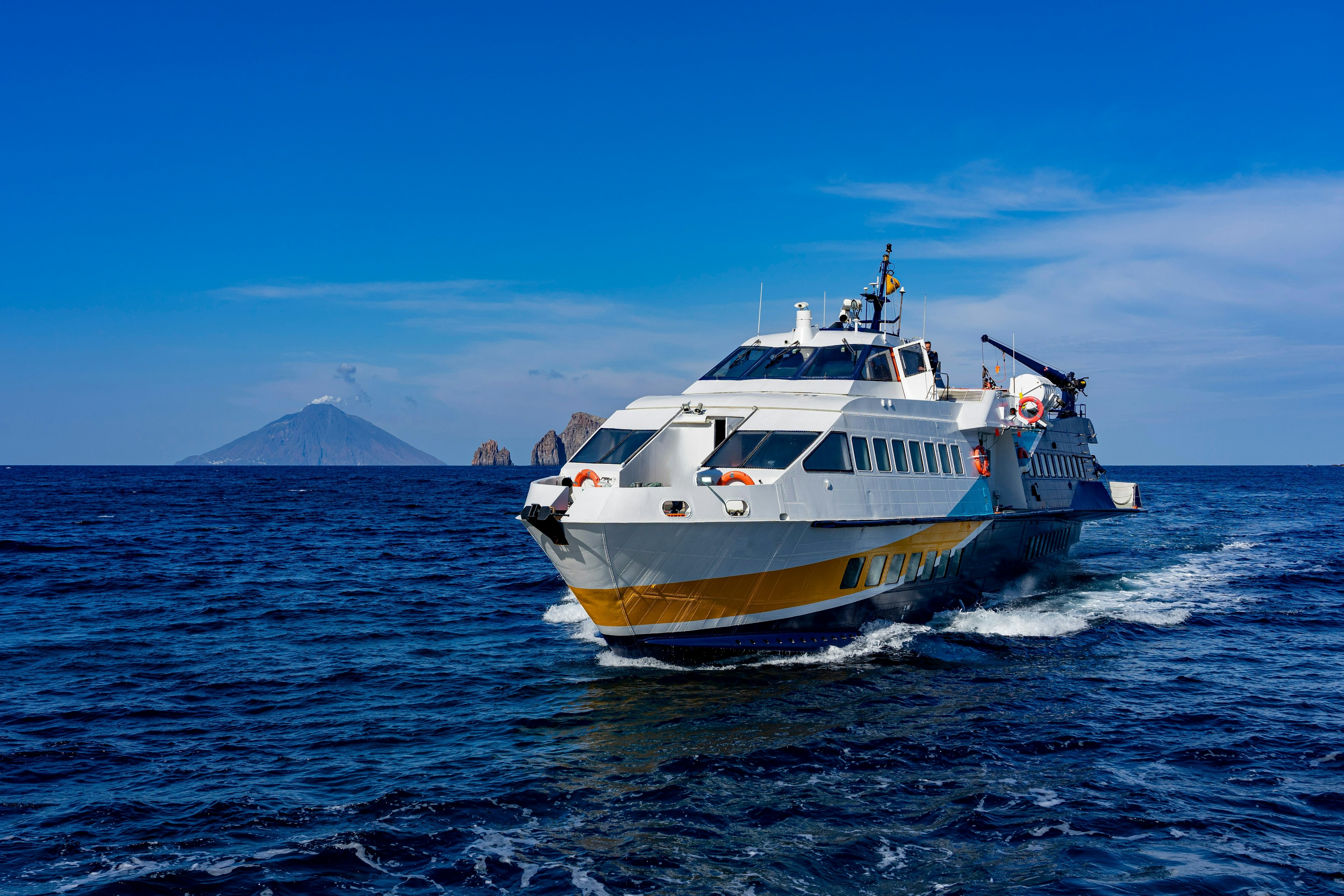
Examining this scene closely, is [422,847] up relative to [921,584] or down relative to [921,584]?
down

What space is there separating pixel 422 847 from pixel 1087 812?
26.1 feet

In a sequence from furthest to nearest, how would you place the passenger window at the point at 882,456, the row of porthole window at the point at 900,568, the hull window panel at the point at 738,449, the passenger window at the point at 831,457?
1. the passenger window at the point at 882,456
2. the row of porthole window at the point at 900,568
3. the hull window panel at the point at 738,449
4. the passenger window at the point at 831,457

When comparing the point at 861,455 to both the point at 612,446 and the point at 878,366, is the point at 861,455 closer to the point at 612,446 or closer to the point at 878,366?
the point at 878,366

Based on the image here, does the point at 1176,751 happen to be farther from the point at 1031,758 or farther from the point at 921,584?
the point at 921,584

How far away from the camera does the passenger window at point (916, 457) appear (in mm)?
19812

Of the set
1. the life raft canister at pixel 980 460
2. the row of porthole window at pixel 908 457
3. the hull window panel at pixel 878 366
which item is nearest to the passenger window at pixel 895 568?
the row of porthole window at pixel 908 457

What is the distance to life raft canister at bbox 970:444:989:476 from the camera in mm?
22297

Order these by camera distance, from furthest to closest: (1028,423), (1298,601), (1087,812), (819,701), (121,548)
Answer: (121,548), (1298,601), (1028,423), (819,701), (1087,812)

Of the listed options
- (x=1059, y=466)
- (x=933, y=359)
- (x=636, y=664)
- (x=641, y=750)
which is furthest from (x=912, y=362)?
(x=641, y=750)

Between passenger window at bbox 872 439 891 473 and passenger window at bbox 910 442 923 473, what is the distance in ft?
3.37

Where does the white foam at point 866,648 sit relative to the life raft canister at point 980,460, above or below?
below

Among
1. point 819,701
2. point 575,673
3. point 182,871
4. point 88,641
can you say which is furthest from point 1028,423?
point 88,641

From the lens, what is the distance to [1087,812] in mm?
10812

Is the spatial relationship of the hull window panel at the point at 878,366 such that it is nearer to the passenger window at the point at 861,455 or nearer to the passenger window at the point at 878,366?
the passenger window at the point at 878,366
